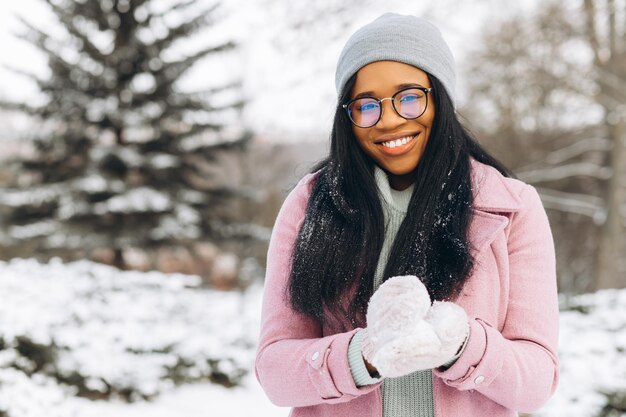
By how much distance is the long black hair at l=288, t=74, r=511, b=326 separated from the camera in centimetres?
134

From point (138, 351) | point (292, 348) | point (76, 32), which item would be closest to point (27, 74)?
point (76, 32)

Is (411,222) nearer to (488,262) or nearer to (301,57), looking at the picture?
(488,262)

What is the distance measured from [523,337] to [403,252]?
0.31m

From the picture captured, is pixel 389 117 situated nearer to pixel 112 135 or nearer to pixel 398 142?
pixel 398 142

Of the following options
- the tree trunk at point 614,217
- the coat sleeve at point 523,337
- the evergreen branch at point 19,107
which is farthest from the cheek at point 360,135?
the evergreen branch at point 19,107

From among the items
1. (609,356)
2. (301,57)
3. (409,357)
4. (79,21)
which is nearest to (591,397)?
(609,356)

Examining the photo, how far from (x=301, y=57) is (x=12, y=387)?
20.3 ft

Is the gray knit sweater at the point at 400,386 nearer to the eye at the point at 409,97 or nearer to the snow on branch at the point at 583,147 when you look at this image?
the eye at the point at 409,97

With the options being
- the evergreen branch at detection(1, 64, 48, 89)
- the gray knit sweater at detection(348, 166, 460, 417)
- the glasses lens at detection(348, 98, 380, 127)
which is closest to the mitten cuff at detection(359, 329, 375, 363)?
the gray knit sweater at detection(348, 166, 460, 417)

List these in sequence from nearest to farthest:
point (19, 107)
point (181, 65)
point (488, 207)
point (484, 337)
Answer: point (484, 337) < point (488, 207) < point (19, 107) < point (181, 65)

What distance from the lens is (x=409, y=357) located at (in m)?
1.02

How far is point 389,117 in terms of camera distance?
1.40m

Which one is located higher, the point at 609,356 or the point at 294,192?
the point at 294,192

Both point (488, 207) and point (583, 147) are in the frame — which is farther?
point (583, 147)
